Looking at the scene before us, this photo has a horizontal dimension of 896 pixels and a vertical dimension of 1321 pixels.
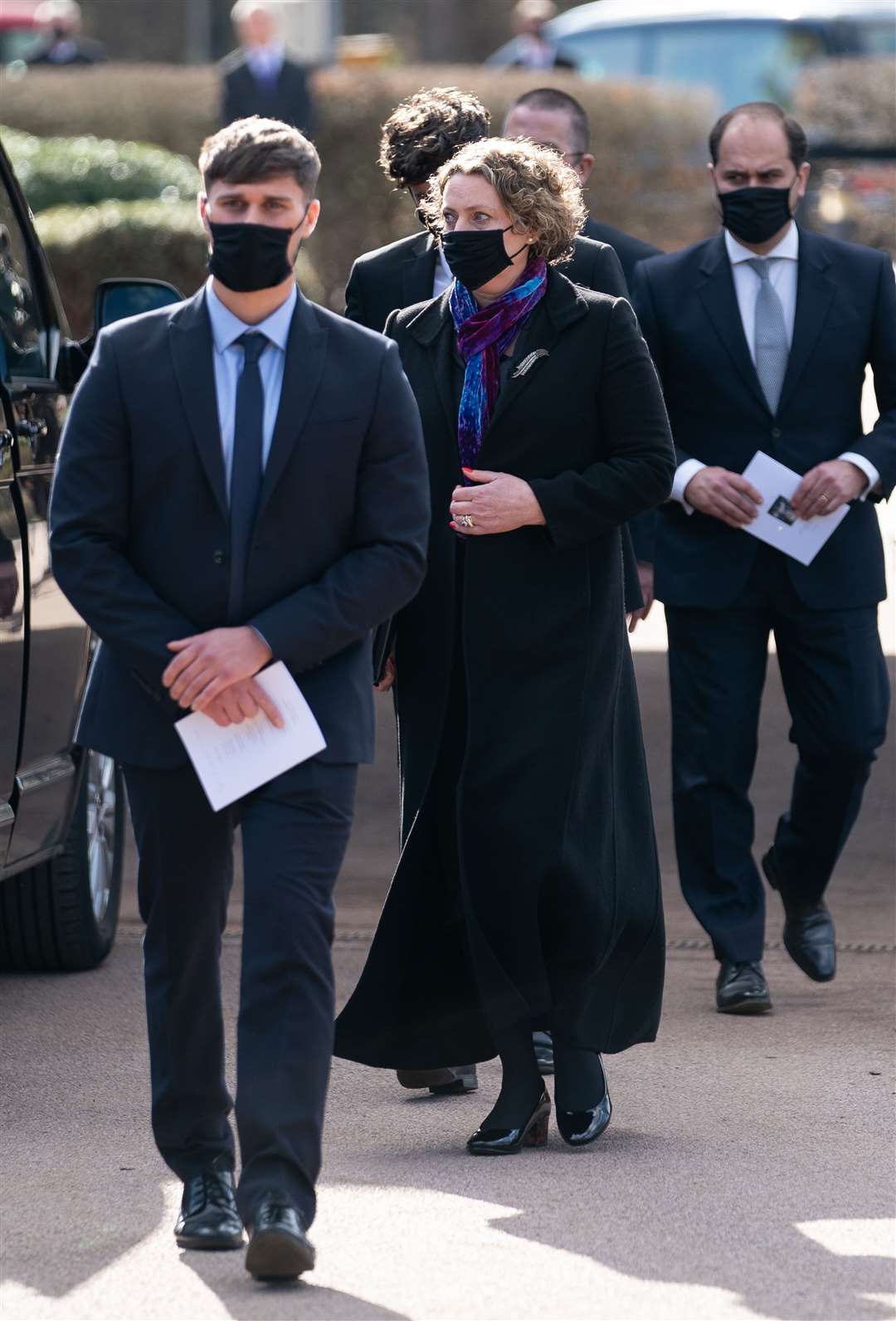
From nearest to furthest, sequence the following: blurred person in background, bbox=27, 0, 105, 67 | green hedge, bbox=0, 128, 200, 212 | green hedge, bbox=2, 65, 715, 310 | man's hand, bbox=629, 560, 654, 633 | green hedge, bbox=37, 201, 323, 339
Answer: man's hand, bbox=629, 560, 654, 633
green hedge, bbox=37, 201, 323, 339
green hedge, bbox=0, 128, 200, 212
green hedge, bbox=2, 65, 715, 310
blurred person in background, bbox=27, 0, 105, 67

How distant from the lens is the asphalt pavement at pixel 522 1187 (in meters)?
3.71

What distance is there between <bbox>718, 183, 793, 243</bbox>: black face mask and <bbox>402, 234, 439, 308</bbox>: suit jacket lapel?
1038 mm

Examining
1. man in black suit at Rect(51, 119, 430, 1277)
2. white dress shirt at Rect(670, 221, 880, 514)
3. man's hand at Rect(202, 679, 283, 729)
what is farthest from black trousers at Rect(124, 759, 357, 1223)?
white dress shirt at Rect(670, 221, 880, 514)

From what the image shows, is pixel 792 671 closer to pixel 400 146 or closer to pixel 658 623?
pixel 400 146

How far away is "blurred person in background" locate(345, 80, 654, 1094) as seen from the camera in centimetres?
512

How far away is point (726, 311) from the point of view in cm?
591

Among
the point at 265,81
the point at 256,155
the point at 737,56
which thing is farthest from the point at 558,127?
the point at 737,56

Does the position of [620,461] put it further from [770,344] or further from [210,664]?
[770,344]

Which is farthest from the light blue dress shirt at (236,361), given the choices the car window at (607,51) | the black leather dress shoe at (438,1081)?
the car window at (607,51)

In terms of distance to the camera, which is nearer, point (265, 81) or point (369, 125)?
point (369, 125)

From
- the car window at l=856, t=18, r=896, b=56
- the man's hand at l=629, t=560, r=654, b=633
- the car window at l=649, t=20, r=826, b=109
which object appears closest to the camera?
the man's hand at l=629, t=560, r=654, b=633

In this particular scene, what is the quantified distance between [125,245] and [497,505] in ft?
28.5

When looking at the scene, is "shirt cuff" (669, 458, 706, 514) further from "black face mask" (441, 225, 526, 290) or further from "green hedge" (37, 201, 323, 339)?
"green hedge" (37, 201, 323, 339)

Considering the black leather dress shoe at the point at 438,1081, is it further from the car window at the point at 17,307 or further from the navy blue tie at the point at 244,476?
the car window at the point at 17,307
